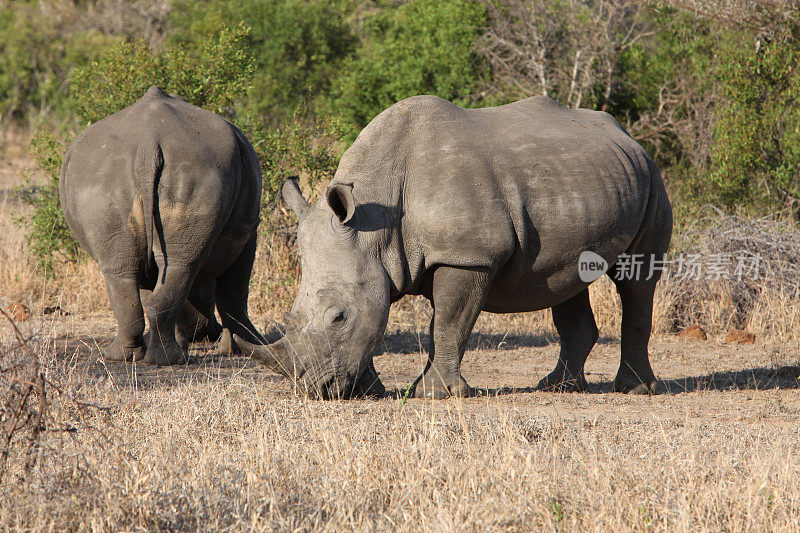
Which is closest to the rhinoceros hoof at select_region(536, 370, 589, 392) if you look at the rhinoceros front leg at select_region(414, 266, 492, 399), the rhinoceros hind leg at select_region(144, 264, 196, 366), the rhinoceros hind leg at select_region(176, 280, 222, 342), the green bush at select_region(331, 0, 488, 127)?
the rhinoceros front leg at select_region(414, 266, 492, 399)

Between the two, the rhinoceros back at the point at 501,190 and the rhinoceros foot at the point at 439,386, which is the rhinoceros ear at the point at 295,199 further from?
the rhinoceros foot at the point at 439,386

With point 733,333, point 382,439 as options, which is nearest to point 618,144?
point 382,439

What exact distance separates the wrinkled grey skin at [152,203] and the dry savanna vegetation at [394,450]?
43 cm

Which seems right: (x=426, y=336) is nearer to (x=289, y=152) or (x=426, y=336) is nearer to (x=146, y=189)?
(x=289, y=152)

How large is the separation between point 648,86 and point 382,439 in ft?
34.3

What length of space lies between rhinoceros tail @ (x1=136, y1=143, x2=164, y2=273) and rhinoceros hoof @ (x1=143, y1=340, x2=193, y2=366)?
80cm

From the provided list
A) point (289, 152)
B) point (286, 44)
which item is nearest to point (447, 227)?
point (289, 152)

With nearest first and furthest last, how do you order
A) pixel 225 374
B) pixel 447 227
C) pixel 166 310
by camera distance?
pixel 447 227, pixel 166 310, pixel 225 374

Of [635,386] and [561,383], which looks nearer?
[561,383]

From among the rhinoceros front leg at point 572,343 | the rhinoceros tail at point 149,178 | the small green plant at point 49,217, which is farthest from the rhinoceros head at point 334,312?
the small green plant at point 49,217

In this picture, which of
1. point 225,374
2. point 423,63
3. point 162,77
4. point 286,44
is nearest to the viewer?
point 225,374

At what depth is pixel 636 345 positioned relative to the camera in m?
6.87

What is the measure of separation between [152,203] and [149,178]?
0.17 m

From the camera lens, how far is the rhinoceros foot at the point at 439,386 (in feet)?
19.5
